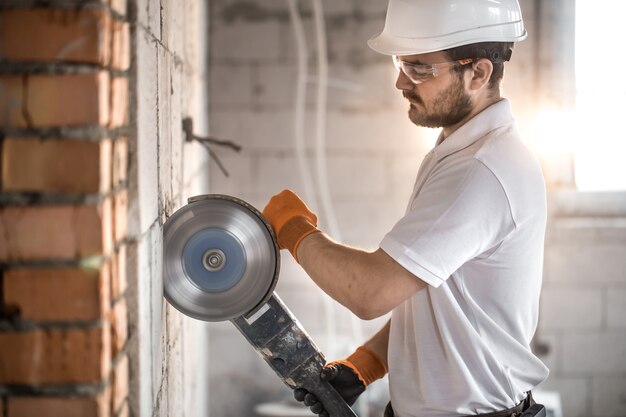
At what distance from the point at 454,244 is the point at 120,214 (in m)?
0.70

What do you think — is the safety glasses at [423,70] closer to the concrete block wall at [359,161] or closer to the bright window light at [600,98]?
the concrete block wall at [359,161]

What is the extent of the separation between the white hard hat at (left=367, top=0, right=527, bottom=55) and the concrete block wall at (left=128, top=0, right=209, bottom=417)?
55 cm

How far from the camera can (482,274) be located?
5.52ft

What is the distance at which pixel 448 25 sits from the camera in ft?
5.93

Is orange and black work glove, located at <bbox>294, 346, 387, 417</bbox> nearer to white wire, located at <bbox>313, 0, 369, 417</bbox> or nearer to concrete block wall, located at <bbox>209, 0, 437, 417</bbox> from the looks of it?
concrete block wall, located at <bbox>209, 0, 437, 417</bbox>

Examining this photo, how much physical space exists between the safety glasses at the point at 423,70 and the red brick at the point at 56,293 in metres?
1.01

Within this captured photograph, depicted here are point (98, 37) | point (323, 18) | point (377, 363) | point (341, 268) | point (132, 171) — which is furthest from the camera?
point (323, 18)

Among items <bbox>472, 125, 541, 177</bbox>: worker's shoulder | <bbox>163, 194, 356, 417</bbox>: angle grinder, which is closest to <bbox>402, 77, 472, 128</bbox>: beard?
<bbox>472, 125, 541, 177</bbox>: worker's shoulder

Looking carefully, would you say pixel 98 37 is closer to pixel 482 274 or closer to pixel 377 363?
pixel 482 274

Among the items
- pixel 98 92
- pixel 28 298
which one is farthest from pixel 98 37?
pixel 28 298

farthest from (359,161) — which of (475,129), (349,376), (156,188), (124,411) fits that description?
(124,411)

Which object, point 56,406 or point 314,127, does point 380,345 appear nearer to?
point 56,406

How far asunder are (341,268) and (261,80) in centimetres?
224

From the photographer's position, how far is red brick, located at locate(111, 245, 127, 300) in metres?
1.12
